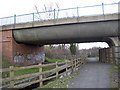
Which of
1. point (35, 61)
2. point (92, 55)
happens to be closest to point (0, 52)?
point (35, 61)

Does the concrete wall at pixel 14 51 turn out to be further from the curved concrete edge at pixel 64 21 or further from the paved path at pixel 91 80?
the paved path at pixel 91 80

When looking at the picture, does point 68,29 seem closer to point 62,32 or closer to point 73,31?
point 73,31

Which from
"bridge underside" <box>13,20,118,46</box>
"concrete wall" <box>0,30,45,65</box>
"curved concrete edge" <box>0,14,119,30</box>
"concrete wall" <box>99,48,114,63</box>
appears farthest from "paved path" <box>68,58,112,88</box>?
"concrete wall" <box>0,30,45,65</box>

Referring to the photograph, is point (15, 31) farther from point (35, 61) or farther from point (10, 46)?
point (35, 61)

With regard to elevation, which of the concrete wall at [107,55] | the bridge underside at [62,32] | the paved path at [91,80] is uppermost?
the bridge underside at [62,32]

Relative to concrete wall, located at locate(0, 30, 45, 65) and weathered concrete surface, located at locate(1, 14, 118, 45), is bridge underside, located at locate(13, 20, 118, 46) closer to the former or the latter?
weathered concrete surface, located at locate(1, 14, 118, 45)

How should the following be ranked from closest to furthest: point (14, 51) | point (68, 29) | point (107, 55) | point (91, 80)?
point (91, 80), point (68, 29), point (14, 51), point (107, 55)

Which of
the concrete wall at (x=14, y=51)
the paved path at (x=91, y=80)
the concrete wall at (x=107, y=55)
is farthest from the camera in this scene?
the concrete wall at (x=107, y=55)

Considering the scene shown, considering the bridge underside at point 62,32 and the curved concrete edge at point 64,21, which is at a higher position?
the curved concrete edge at point 64,21

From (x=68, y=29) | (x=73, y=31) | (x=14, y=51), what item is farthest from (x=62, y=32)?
(x=14, y=51)

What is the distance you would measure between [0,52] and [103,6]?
1268 centimetres

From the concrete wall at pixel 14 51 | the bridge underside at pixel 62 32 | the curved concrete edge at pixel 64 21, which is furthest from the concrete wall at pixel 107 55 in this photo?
the concrete wall at pixel 14 51

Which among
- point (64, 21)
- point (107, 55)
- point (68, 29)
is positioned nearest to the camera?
point (64, 21)

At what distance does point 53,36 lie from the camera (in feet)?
50.5
